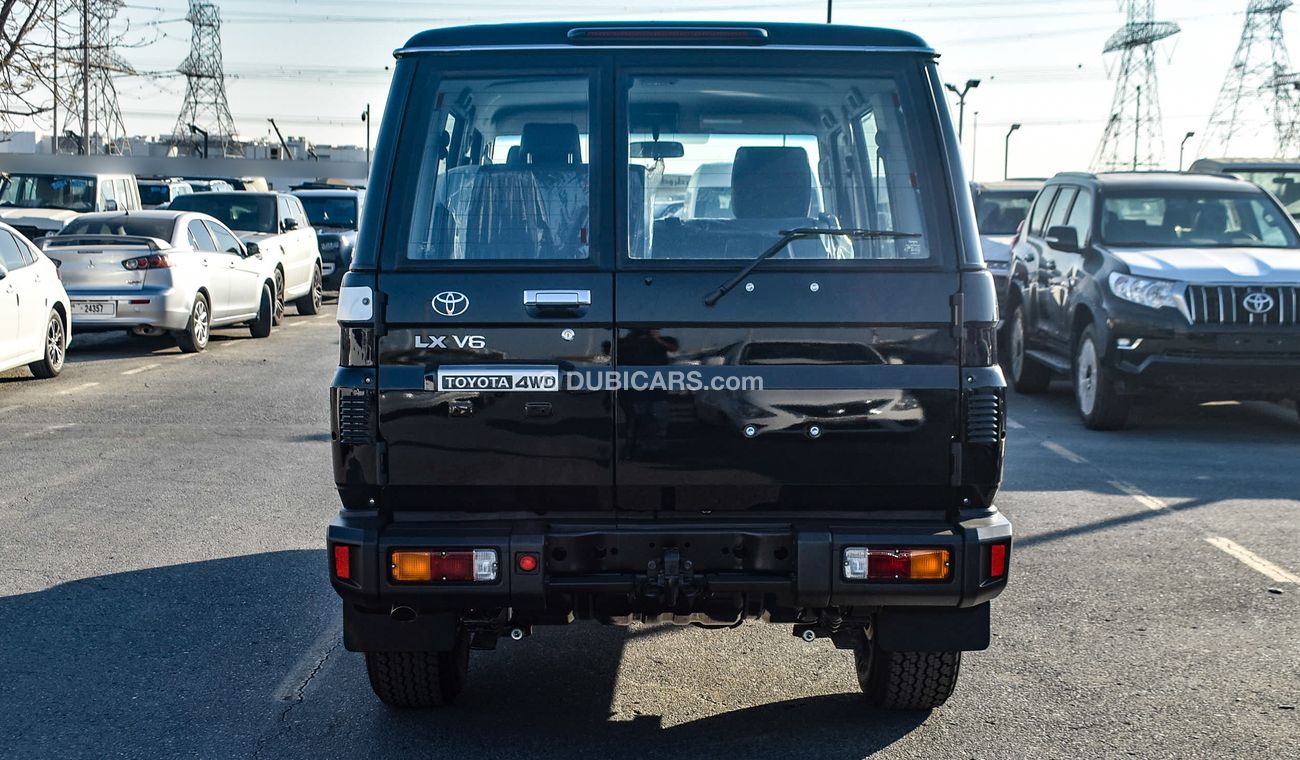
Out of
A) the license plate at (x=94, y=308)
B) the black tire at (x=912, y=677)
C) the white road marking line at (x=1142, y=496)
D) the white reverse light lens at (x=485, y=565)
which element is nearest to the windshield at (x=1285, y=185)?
the white road marking line at (x=1142, y=496)

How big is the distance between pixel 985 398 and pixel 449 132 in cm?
177

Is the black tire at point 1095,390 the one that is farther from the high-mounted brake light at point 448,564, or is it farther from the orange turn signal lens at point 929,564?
the high-mounted brake light at point 448,564

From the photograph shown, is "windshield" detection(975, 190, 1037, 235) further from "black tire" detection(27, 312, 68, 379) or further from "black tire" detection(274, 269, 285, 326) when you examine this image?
"black tire" detection(27, 312, 68, 379)

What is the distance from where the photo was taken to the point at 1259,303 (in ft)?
37.1

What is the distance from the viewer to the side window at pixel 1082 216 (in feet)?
41.8

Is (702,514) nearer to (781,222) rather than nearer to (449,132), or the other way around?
(781,222)

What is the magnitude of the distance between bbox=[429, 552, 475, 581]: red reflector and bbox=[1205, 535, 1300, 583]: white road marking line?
443 centimetres

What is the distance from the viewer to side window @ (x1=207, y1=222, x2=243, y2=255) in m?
18.5

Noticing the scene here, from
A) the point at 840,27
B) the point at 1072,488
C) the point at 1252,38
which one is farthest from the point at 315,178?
the point at 840,27

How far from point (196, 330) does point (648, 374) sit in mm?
13817

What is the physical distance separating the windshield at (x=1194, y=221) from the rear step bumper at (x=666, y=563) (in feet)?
28.6

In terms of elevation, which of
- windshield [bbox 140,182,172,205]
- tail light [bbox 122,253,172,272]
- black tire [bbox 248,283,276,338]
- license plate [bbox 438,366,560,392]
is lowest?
black tire [bbox 248,283,276,338]

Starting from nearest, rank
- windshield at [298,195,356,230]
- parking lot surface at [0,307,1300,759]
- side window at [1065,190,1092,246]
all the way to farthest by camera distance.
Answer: parking lot surface at [0,307,1300,759]
side window at [1065,190,1092,246]
windshield at [298,195,356,230]

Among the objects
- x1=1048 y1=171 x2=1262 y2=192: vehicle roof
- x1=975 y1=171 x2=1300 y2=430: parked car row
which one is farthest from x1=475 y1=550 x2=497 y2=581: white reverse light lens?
x1=1048 y1=171 x2=1262 y2=192: vehicle roof
